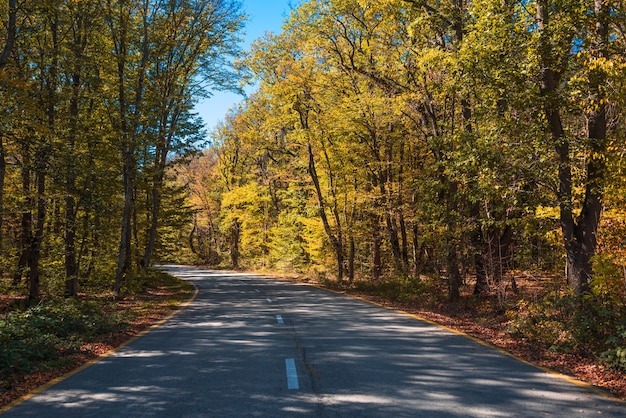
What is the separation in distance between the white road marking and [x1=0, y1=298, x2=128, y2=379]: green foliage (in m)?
3.78

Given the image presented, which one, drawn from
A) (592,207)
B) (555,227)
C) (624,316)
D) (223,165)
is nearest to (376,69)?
(555,227)

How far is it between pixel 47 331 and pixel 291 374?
18.7ft

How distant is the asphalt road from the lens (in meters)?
4.84

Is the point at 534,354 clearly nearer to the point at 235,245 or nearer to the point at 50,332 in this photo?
the point at 50,332

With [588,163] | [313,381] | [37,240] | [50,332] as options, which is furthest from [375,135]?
[313,381]

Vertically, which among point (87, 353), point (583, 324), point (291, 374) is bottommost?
point (87, 353)

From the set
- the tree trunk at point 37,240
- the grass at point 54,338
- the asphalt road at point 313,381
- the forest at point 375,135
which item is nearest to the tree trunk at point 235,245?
the forest at point 375,135

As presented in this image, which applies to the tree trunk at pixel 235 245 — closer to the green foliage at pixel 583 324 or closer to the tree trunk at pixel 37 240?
the tree trunk at pixel 37 240

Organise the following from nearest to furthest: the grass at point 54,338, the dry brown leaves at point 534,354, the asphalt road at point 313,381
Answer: the asphalt road at point 313,381, the dry brown leaves at point 534,354, the grass at point 54,338

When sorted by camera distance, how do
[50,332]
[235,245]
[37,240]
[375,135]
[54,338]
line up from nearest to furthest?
[54,338] < [50,332] < [37,240] < [375,135] < [235,245]

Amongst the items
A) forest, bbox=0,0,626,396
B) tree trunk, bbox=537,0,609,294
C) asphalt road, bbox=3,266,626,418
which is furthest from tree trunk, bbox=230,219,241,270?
tree trunk, bbox=537,0,609,294

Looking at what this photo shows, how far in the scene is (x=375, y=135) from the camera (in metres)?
21.8

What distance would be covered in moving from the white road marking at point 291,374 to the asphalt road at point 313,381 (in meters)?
0.02

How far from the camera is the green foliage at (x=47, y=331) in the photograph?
6793 millimetres
